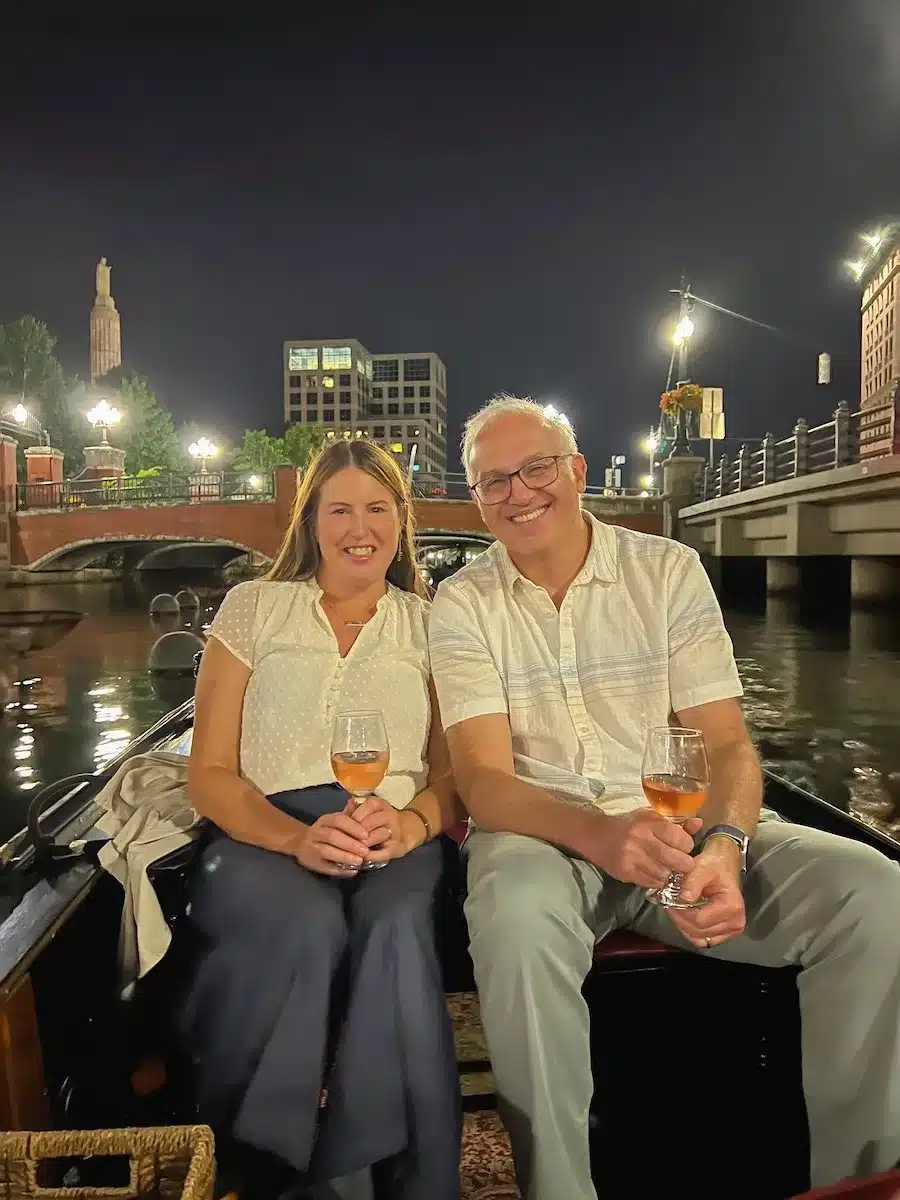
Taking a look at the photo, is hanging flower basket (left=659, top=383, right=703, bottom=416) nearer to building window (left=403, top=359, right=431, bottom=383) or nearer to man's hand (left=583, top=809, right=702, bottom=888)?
man's hand (left=583, top=809, right=702, bottom=888)

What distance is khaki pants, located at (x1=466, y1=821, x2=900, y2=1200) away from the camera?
1.56 metres

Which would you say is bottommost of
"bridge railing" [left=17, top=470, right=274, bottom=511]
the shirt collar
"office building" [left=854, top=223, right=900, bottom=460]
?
the shirt collar

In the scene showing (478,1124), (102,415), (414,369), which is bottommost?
(478,1124)

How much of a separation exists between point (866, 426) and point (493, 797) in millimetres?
12493

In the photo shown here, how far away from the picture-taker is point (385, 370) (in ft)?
348

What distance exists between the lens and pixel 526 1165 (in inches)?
61.7

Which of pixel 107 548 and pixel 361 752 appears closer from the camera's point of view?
pixel 361 752

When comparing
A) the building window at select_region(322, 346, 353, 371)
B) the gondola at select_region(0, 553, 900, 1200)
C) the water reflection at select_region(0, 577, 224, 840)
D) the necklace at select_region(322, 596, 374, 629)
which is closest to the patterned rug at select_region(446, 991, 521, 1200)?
the gondola at select_region(0, 553, 900, 1200)

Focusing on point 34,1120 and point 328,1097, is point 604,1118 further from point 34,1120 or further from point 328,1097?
point 34,1120

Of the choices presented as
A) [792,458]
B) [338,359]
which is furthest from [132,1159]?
[338,359]

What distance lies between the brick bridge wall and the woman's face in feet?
90.4

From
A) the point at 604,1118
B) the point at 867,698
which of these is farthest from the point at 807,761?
the point at 604,1118

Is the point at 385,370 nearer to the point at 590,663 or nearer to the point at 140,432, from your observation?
the point at 140,432

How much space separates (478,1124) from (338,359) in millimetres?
97250
